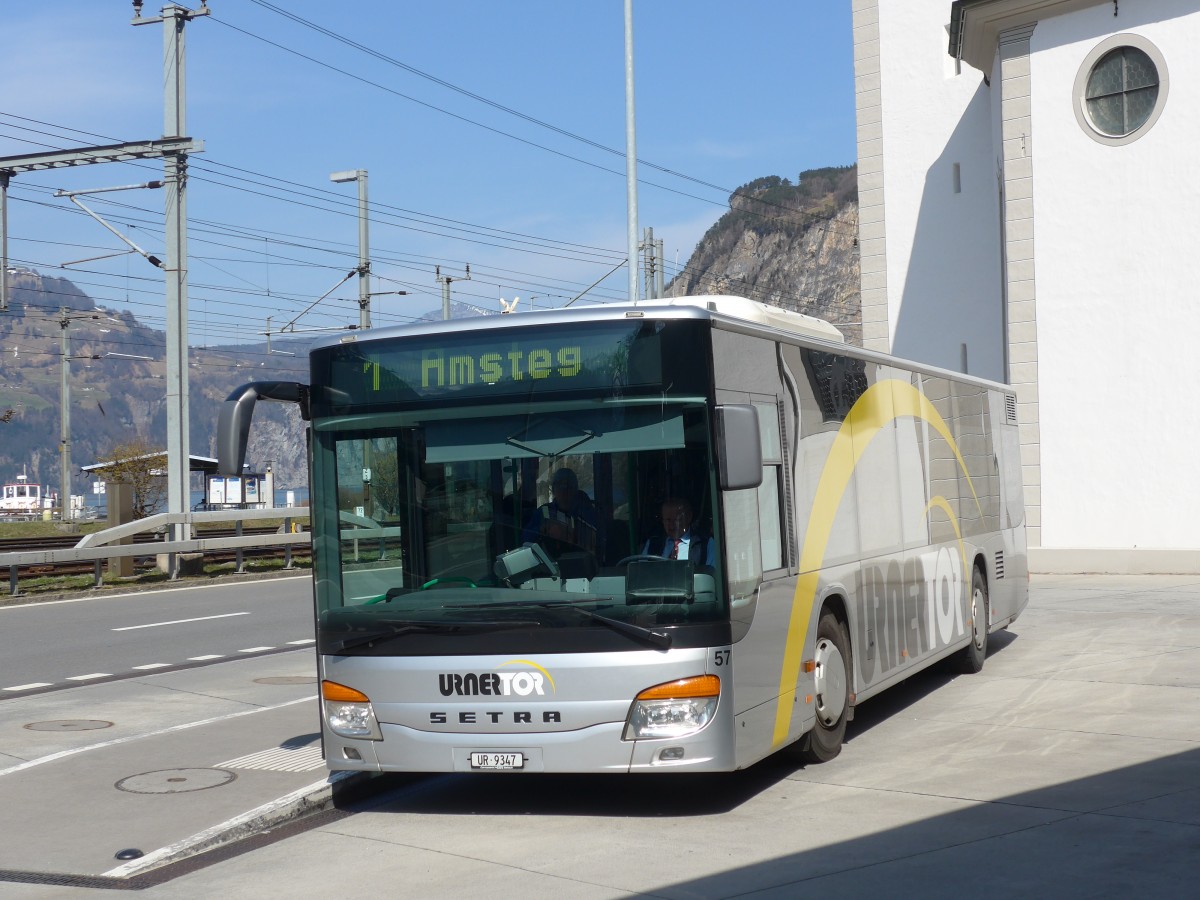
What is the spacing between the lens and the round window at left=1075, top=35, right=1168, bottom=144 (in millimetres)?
23891

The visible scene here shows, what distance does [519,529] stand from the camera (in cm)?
744

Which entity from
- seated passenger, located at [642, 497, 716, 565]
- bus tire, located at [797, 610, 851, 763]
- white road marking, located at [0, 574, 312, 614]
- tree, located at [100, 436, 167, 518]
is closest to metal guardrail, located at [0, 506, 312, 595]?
white road marking, located at [0, 574, 312, 614]

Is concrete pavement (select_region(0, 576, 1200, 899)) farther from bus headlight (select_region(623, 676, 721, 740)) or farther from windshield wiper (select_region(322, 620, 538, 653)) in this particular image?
windshield wiper (select_region(322, 620, 538, 653))

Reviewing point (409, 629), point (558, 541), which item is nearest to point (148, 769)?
point (409, 629)

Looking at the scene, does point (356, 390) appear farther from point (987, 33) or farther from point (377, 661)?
point (987, 33)

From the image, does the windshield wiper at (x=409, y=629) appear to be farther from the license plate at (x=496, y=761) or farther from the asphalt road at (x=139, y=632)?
the asphalt road at (x=139, y=632)

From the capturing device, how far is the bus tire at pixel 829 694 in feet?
28.1

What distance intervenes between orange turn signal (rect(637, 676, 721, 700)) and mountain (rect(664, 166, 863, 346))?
116m

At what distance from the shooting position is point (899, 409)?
10.8 meters

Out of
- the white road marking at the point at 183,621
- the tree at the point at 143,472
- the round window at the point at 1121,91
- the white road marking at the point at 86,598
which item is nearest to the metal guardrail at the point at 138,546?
the white road marking at the point at 86,598

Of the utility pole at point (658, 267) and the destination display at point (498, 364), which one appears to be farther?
the utility pole at point (658, 267)

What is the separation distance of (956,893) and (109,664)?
11164mm

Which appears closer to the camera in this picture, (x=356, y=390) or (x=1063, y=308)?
(x=356, y=390)

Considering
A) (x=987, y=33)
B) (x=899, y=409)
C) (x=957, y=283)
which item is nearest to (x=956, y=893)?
(x=899, y=409)
